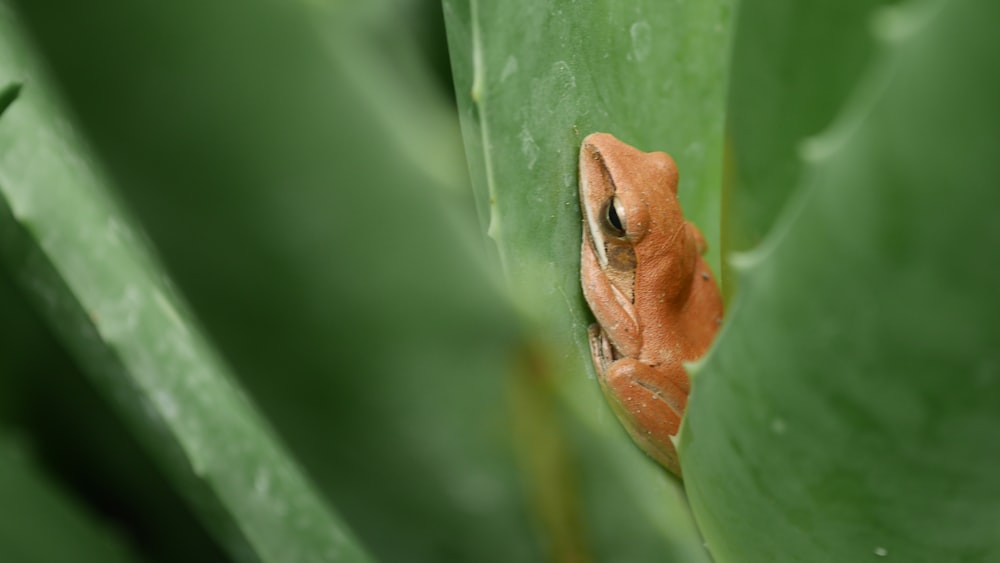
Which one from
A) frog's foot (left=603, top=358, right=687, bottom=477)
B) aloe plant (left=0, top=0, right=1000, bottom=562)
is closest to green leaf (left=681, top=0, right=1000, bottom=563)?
aloe plant (left=0, top=0, right=1000, bottom=562)

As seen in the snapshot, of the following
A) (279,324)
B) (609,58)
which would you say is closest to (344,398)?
(279,324)

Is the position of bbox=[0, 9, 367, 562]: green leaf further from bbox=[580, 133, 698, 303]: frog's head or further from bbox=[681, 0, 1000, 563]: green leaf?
bbox=[580, 133, 698, 303]: frog's head

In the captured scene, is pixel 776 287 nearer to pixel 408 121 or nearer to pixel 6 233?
pixel 408 121

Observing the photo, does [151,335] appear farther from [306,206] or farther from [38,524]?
[38,524]

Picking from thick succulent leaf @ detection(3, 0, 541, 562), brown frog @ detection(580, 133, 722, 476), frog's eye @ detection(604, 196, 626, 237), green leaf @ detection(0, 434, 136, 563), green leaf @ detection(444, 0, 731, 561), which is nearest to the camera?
thick succulent leaf @ detection(3, 0, 541, 562)

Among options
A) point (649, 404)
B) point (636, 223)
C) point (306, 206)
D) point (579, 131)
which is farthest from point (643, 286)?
point (306, 206)

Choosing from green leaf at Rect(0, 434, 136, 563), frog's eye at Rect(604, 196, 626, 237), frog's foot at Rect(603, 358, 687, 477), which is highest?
frog's eye at Rect(604, 196, 626, 237)
